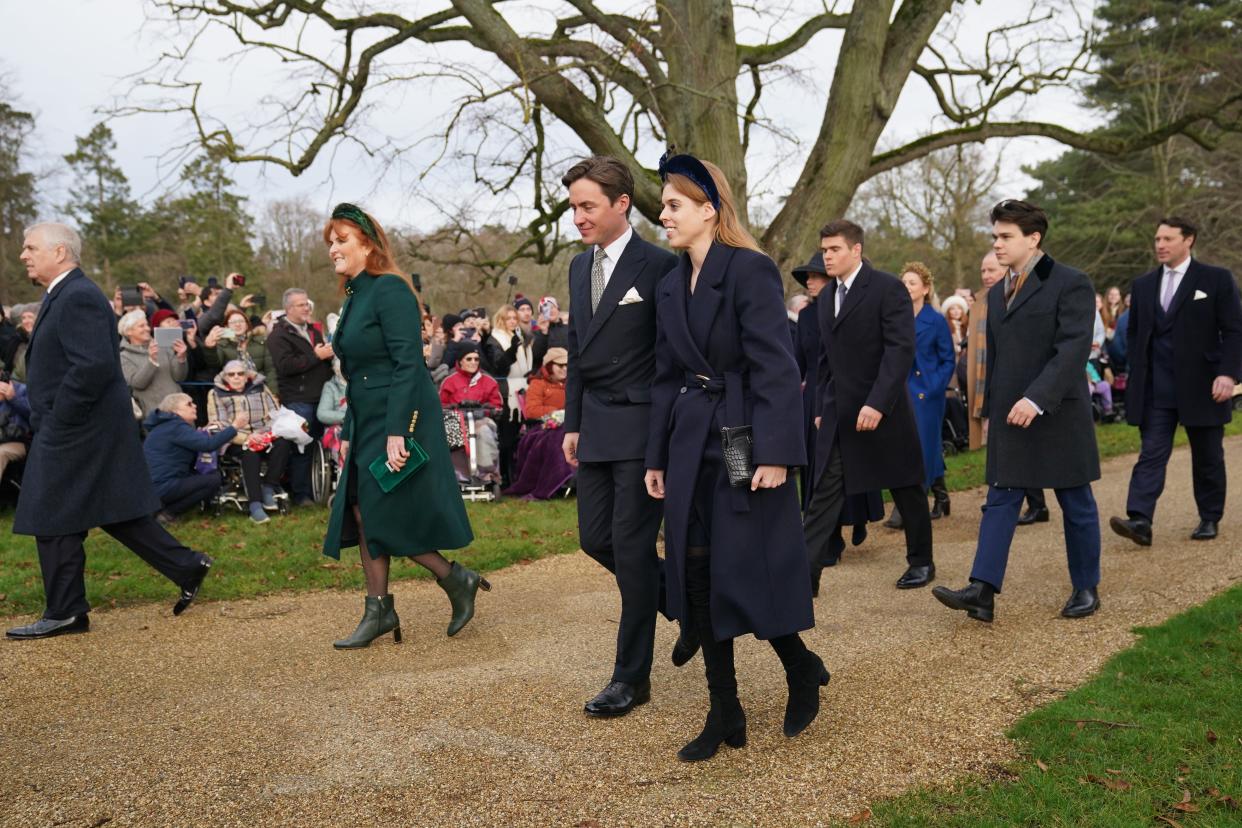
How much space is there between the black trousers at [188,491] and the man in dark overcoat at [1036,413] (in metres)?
6.30

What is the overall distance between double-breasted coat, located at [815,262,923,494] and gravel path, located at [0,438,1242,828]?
31.2 inches

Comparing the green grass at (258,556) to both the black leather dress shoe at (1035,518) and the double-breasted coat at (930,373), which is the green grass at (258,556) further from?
the black leather dress shoe at (1035,518)

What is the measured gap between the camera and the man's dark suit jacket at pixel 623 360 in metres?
4.27

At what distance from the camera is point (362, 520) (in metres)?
5.31

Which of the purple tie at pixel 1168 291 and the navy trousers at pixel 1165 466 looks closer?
the navy trousers at pixel 1165 466

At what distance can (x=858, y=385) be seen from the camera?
244 inches

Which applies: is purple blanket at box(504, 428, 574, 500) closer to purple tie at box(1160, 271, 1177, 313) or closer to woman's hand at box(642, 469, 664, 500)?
→ purple tie at box(1160, 271, 1177, 313)

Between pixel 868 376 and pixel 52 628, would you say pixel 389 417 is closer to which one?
pixel 52 628

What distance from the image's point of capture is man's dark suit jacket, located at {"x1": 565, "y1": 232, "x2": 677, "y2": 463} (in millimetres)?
4266

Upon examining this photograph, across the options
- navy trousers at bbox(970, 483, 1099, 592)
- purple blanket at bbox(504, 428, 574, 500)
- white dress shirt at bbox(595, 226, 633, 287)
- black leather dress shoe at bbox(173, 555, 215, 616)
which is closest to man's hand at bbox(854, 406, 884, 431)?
navy trousers at bbox(970, 483, 1099, 592)

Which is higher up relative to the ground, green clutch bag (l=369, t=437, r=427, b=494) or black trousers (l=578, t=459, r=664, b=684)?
green clutch bag (l=369, t=437, r=427, b=494)

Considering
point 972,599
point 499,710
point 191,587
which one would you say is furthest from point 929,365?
point 191,587

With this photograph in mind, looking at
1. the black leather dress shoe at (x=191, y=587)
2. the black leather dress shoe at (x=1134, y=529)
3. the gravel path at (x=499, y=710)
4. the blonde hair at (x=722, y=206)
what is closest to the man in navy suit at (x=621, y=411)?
the gravel path at (x=499, y=710)

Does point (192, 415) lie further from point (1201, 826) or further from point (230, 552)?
point (1201, 826)
